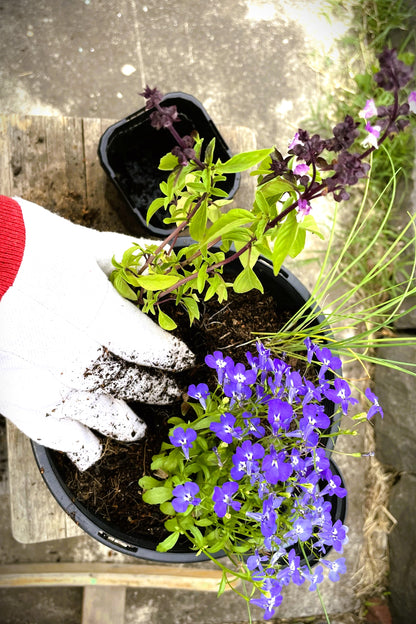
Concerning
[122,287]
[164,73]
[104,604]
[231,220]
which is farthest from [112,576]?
[164,73]

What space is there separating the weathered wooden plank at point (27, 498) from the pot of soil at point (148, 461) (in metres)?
0.18

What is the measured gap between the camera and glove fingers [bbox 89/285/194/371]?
0.80 metres

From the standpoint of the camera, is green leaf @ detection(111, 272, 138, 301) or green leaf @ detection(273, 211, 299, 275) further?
green leaf @ detection(111, 272, 138, 301)

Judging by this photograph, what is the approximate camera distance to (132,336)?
82 cm

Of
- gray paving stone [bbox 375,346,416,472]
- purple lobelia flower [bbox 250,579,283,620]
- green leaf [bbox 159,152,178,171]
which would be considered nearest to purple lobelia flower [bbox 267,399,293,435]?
purple lobelia flower [bbox 250,579,283,620]

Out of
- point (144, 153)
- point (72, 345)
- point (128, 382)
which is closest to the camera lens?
point (72, 345)

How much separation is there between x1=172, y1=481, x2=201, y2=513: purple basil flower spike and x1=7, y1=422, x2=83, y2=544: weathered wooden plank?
50 cm

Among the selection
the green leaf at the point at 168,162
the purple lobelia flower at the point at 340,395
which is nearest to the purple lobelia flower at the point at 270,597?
→ the purple lobelia flower at the point at 340,395

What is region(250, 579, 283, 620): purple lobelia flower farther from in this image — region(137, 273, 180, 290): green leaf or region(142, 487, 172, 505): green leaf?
region(137, 273, 180, 290): green leaf

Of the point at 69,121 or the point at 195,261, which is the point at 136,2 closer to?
the point at 69,121

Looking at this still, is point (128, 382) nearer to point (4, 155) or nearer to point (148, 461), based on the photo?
point (148, 461)

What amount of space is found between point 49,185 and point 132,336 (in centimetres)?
53

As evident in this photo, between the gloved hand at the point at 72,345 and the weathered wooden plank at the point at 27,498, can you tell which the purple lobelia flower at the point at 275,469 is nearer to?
the gloved hand at the point at 72,345

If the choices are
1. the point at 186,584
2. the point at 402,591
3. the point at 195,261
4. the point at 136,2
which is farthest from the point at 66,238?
the point at 402,591
